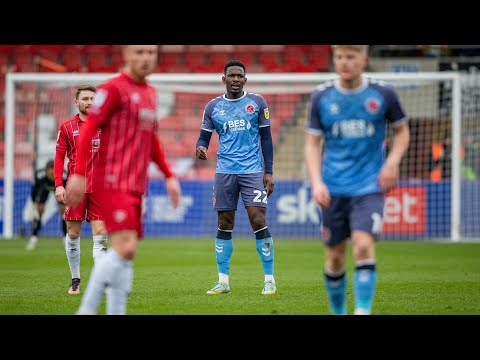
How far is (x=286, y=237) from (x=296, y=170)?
191 cm

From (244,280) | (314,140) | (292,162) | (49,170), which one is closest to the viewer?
(314,140)

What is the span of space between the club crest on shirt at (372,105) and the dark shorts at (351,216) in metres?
0.60

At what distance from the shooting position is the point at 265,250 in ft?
30.6

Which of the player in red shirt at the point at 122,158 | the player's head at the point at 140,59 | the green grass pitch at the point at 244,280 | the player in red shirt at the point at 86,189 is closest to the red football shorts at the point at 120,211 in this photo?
the player in red shirt at the point at 122,158

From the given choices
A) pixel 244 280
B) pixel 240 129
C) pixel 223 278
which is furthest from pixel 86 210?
pixel 244 280

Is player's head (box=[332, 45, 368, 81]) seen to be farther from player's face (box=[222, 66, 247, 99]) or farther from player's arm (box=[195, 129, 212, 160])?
player's arm (box=[195, 129, 212, 160])

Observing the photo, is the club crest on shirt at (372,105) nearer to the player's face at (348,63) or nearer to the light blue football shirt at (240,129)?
the player's face at (348,63)

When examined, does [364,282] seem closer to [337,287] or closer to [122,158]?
[337,287]

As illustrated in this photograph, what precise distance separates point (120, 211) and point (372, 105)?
1.93 m

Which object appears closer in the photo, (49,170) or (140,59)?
(140,59)

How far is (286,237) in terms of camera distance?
21.0m

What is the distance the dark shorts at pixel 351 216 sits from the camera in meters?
6.05
